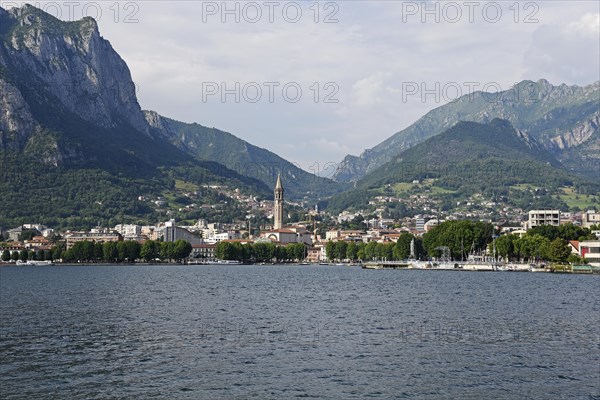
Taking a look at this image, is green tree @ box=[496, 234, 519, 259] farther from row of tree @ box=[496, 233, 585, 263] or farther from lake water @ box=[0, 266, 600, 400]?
lake water @ box=[0, 266, 600, 400]

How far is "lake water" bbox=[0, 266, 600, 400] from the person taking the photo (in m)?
37.7

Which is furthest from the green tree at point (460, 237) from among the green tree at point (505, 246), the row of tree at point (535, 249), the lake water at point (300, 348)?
the lake water at point (300, 348)

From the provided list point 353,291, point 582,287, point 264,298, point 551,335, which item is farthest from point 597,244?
point 551,335

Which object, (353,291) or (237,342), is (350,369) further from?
(353,291)

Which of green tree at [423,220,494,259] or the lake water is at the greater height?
green tree at [423,220,494,259]

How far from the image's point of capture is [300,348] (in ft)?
159

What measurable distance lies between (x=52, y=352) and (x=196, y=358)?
28.1 ft

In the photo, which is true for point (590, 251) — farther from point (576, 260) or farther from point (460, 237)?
point (460, 237)

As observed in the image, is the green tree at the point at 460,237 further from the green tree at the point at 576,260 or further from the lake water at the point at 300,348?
the lake water at the point at 300,348

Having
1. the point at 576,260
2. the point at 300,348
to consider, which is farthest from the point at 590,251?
the point at 300,348

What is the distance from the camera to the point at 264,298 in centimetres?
8769

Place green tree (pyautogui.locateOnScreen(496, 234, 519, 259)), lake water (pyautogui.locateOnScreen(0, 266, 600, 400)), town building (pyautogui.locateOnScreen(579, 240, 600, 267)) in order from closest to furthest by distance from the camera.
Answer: lake water (pyautogui.locateOnScreen(0, 266, 600, 400)), town building (pyautogui.locateOnScreen(579, 240, 600, 267)), green tree (pyautogui.locateOnScreen(496, 234, 519, 259))

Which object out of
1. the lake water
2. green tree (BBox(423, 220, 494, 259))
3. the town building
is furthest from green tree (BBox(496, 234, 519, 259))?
the lake water

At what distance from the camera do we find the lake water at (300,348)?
124ft
